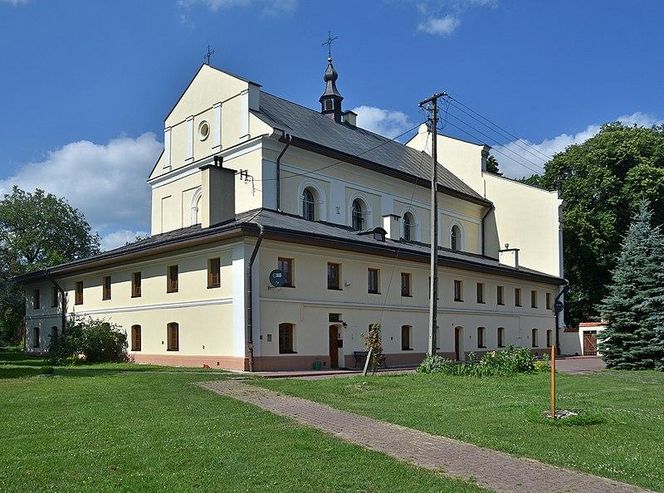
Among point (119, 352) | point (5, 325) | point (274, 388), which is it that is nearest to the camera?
point (274, 388)

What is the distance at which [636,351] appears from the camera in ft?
93.1

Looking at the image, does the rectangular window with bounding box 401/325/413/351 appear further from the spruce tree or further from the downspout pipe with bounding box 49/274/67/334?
the downspout pipe with bounding box 49/274/67/334

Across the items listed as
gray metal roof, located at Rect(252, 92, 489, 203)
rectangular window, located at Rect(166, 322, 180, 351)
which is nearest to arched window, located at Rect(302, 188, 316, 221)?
gray metal roof, located at Rect(252, 92, 489, 203)

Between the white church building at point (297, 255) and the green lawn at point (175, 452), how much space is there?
37.1 ft

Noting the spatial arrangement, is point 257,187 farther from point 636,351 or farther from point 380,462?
point 380,462

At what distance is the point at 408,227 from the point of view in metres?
40.7

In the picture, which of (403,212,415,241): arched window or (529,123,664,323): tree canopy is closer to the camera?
(403,212,415,241): arched window

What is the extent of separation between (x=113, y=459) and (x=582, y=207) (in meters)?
48.1

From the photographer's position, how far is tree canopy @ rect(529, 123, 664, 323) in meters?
48.6

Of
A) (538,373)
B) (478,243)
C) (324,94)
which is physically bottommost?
(538,373)

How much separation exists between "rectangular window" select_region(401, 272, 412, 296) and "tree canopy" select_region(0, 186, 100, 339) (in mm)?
37700

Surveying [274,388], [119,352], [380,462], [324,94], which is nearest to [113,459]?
[380,462]

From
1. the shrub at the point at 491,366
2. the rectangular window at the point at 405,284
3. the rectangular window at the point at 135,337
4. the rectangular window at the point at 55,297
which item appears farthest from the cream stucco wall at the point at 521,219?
the rectangular window at the point at 55,297

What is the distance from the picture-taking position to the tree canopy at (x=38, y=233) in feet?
197
